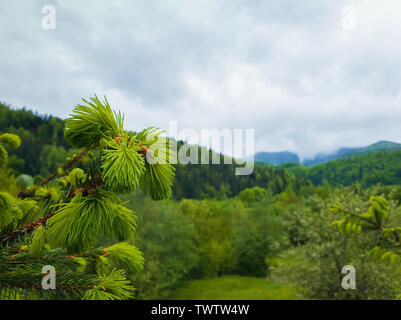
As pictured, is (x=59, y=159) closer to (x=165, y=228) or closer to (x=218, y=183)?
(x=165, y=228)

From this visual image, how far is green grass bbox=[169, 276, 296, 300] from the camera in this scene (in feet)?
87.5

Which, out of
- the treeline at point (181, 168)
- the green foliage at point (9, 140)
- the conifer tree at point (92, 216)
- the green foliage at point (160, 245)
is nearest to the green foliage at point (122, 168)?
the conifer tree at point (92, 216)

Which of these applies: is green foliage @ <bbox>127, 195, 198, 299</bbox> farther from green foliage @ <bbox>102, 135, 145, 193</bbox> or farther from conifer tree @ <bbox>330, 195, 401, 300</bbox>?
green foliage @ <bbox>102, 135, 145, 193</bbox>

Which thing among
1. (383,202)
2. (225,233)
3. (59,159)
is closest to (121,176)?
(383,202)

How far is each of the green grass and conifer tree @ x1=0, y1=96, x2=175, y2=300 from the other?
90.4 ft

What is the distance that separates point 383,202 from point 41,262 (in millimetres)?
3618

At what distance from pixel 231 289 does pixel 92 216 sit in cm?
3437

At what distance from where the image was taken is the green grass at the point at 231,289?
87.5 feet

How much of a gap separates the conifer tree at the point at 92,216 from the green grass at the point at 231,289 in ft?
90.4

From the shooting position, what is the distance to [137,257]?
142cm

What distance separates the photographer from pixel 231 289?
31.0 metres

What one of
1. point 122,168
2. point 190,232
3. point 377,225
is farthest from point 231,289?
point 122,168

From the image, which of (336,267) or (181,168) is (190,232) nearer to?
(336,267)

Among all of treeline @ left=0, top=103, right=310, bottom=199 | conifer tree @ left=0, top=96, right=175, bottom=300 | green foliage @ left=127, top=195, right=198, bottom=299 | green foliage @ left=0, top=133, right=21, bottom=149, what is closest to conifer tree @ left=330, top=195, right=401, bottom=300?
conifer tree @ left=0, top=96, right=175, bottom=300
